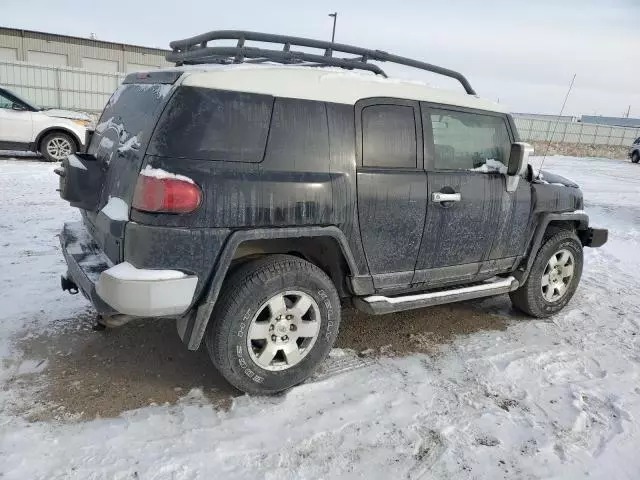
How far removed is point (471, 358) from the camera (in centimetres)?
383

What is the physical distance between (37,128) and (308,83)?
1000 cm

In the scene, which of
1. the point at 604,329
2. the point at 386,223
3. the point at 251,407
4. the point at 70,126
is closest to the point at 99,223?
the point at 251,407

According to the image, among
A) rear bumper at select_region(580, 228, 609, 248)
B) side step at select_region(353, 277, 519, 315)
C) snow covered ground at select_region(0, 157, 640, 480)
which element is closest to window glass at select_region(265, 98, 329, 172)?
side step at select_region(353, 277, 519, 315)

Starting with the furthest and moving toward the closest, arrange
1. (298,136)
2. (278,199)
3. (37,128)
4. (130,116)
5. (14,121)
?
(37,128)
(14,121)
(130,116)
(298,136)
(278,199)

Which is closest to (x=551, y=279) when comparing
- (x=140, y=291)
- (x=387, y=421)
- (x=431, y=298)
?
(x=431, y=298)

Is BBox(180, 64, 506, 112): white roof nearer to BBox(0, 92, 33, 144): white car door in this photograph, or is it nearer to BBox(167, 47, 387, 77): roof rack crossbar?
BBox(167, 47, 387, 77): roof rack crossbar

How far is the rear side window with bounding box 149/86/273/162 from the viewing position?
2730 millimetres

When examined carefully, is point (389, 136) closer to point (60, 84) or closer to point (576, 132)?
point (60, 84)

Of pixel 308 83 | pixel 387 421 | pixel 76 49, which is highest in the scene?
pixel 76 49

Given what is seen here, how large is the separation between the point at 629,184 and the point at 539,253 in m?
14.3

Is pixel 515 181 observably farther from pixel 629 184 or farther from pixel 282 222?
pixel 629 184

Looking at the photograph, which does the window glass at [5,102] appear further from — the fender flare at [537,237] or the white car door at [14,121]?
the fender flare at [537,237]

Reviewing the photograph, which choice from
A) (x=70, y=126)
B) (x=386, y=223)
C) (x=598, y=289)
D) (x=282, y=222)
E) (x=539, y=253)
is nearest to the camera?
(x=282, y=222)

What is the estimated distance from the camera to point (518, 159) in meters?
3.92
